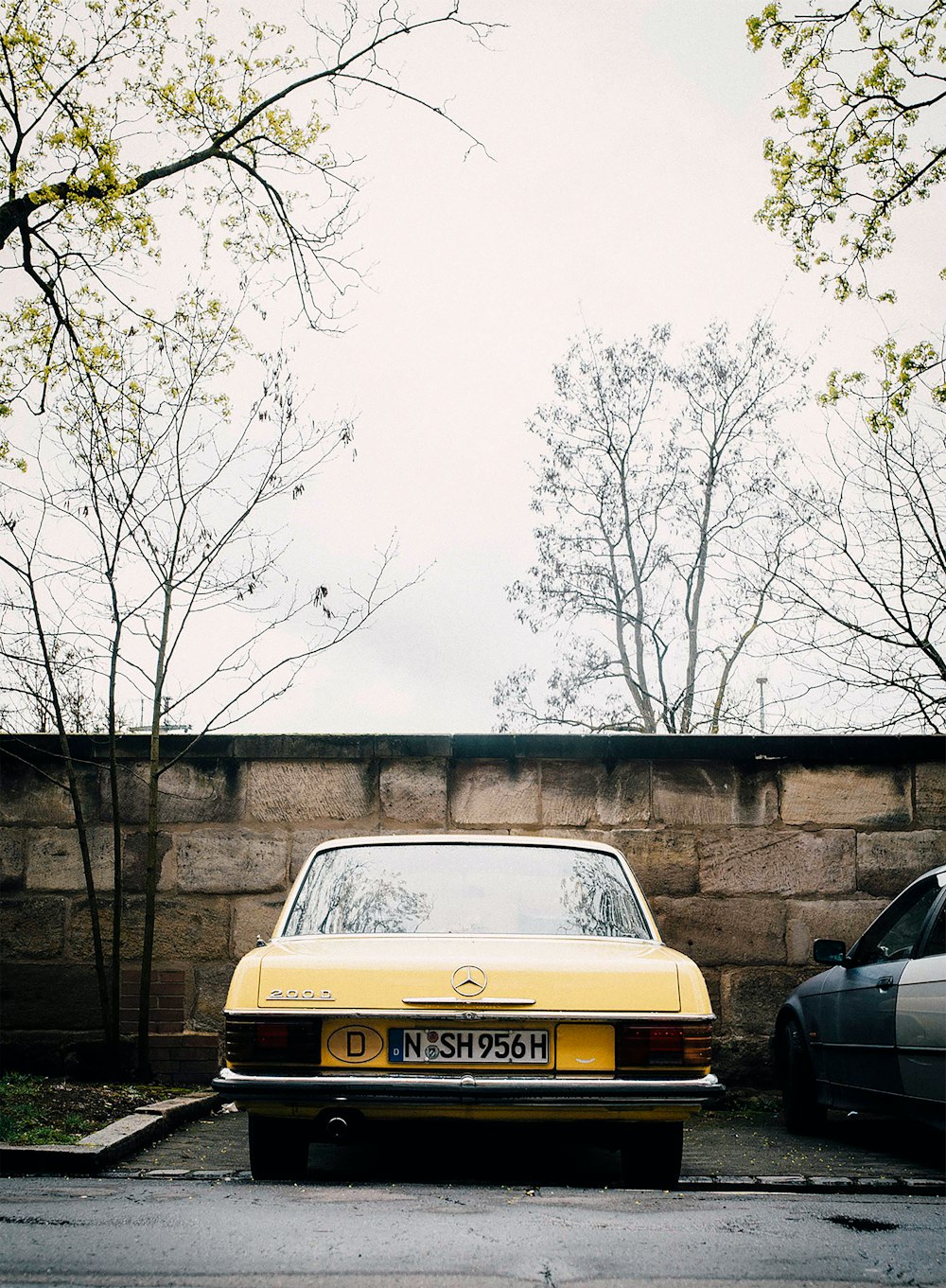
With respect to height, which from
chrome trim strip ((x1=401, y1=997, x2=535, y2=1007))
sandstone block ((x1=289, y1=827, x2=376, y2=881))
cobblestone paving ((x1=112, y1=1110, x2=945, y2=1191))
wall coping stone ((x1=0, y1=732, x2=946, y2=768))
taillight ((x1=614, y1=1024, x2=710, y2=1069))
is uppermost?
wall coping stone ((x1=0, y1=732, x2=946, y2=768))

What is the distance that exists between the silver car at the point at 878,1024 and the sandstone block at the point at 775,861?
3.46 ft

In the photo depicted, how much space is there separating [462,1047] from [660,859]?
4.09m

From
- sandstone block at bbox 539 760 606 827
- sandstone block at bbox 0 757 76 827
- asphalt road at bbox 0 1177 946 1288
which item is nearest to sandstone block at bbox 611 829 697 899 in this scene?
sandstone block at bbox 539 760 606 827

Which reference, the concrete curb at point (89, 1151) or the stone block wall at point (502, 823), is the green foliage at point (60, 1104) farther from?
the stone block wall at point (502, 823)

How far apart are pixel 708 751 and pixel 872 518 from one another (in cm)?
527

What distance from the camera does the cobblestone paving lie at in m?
5.44

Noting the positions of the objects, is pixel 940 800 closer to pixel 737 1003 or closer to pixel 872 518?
pixel 737 1003

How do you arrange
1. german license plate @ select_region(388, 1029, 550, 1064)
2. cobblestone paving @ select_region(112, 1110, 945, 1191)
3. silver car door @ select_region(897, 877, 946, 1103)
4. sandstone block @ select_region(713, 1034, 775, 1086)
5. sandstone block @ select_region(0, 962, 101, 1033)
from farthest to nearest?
1. sandstone block @ select_region(0, 962, 101, 1033)
2. sandstone block @ select_region(713, 1034, 775, 1086)
3. silver car door @ select_region(897, 877, 946, 1103)
4. cobblestone paving @ select_region(112, 1110, 945, 1191)
5. german license plate @ select_region(388, 1029, 550, 1064)

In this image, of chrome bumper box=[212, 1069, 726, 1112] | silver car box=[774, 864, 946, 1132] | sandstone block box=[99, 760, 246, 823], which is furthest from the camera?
sandstone block box=[99, 760, 246, 823]

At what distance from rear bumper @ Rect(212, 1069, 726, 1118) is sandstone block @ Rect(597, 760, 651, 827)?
3994 mm

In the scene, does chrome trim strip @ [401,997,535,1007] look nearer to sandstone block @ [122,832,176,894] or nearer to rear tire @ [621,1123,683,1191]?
rear tire @ [621,1123,683,1191]

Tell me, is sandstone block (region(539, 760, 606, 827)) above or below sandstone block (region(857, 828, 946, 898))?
above

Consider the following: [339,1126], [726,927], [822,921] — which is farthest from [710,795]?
[339,1126]

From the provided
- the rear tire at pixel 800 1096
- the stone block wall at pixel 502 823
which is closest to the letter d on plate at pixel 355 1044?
the rear tire at pixel 800 1096
